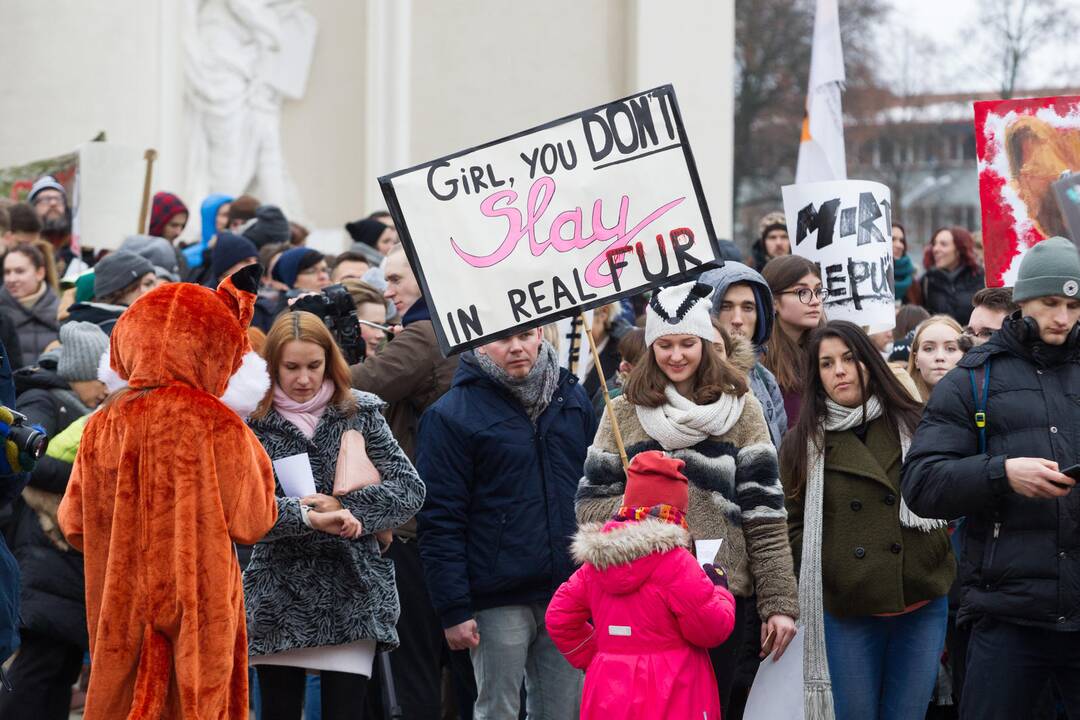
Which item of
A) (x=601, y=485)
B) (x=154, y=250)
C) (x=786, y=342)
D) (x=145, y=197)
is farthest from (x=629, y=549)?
(x=145, y=197)

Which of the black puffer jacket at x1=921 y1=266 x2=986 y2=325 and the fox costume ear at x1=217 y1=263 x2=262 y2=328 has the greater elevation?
the black puffer jacket at x1=921 y1=266 x2=986 y2=325

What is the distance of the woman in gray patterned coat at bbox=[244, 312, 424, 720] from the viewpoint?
20.3ft

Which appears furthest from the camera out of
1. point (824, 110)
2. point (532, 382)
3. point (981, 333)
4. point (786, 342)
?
point (824, 110)

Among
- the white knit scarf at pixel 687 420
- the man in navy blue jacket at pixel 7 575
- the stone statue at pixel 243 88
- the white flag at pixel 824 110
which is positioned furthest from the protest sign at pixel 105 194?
the white knit scarf at pixel 687 420

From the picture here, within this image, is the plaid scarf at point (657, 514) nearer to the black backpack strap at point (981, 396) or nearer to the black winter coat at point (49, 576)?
the black backpack strap at point (981, 396)

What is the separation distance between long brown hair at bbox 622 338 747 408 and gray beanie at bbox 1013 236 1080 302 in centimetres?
105

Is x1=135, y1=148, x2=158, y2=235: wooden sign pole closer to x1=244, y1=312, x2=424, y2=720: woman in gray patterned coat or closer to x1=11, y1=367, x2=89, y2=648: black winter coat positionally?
x1=11, y1=367, x2=89, y2=648: black winter coat

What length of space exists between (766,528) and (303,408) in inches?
67.9

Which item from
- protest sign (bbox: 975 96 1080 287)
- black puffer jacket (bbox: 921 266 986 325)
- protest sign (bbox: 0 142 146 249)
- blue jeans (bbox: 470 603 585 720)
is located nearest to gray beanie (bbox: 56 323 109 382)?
blue jeans (bbox: 470 603 585 720)

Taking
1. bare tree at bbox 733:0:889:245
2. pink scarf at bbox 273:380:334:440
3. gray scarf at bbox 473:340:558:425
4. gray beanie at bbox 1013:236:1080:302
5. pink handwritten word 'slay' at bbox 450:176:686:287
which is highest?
bare tree at bbox 733:0:889:245

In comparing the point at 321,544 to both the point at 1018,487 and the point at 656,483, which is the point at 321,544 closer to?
the point at 656,483

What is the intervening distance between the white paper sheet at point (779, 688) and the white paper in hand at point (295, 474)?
69.1 inches

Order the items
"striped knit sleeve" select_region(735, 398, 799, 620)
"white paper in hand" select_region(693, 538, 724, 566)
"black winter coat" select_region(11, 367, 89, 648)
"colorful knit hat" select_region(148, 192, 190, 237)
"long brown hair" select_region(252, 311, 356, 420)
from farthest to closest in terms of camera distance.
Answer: "colorful knit hat" select_region(148, 192, 190, 237)
"black winter coat" select_region(11, 367, 89, 648)
"long brown hair" select_region(252, 311, 356, 420)
"striped knit sleeve" select_region(735, 398, 799, 620)
"white paper in hand" select_region(693, 538, 724, 566)

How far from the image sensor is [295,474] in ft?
20.8
